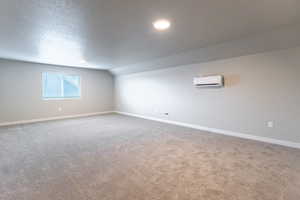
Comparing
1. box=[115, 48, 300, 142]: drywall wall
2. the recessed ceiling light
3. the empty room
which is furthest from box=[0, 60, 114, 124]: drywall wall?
the recessed ceiling light

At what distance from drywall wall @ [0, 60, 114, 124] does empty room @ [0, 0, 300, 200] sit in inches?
1.3

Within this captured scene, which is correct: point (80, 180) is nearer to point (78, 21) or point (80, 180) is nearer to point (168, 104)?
point (78, 21)

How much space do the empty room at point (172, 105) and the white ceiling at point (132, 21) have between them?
0.02 meters

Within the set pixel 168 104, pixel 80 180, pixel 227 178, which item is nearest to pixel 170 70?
pixel 168 104

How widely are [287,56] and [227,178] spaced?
2.86 meters

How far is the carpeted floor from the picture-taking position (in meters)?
A: 1.80

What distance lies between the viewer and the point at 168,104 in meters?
5.54

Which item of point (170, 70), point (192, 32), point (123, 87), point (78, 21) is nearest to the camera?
point (78, 21)

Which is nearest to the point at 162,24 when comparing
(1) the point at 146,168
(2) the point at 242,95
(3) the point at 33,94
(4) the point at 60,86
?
(1) the point at 146,168

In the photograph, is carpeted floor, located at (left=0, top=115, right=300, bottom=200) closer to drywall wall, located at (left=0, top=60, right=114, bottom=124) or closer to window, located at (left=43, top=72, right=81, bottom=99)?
drywall wall, located at (left=0, top=60, right=114, bottom=124)

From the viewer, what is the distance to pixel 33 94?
221 inches

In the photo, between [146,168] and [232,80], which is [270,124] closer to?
[232,80]

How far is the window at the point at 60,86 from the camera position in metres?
6.07

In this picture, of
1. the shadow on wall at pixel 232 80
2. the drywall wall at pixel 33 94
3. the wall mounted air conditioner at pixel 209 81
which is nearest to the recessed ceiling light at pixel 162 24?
the wall mounted air conditioner at pixel 209 81
